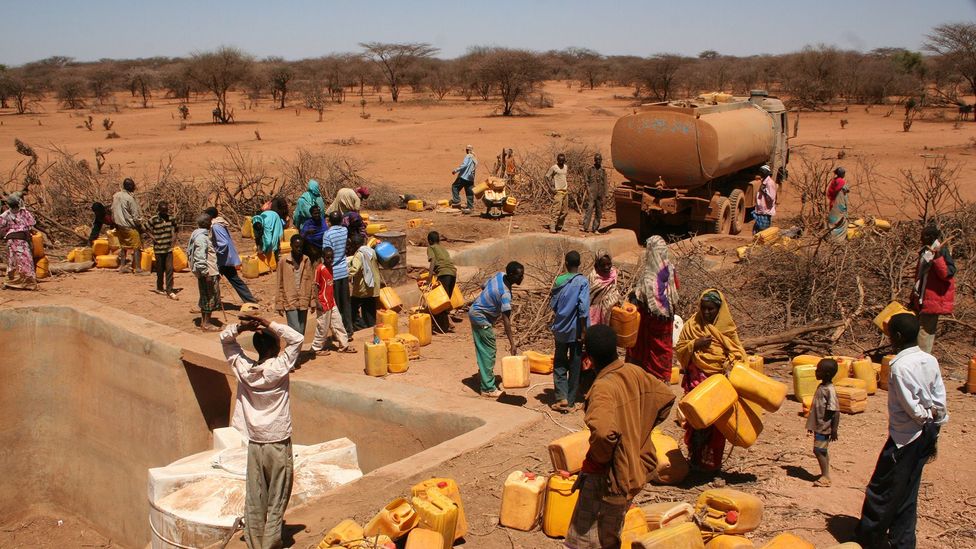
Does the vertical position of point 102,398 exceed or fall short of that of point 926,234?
it falls short

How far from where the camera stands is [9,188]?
16797 mm

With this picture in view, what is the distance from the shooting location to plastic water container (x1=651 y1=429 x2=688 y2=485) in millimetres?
5938

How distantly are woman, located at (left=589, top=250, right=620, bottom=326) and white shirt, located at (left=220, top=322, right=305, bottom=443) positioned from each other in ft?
10.3

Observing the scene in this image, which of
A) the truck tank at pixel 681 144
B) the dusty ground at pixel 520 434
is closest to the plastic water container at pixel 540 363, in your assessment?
the dusty ground at pixel 520 434

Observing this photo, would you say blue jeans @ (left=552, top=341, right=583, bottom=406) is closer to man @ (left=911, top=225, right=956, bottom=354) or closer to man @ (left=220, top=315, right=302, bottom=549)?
man @ (left=220, top=315, right=302, bottom=549)

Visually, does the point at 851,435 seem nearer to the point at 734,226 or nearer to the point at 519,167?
the point at 734,226

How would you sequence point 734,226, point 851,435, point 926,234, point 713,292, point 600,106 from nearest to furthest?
point 713,292
point 851,435
point 926,234
point 734,226
point 600,106

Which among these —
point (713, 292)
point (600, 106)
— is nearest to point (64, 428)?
point (713, 292)

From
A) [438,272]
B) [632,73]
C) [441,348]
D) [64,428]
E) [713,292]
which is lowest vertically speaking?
[64,428]

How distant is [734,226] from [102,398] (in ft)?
34.2

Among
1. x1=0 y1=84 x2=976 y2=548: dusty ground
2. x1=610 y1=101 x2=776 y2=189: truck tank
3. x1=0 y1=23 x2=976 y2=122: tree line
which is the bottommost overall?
x1=0 y1=84 x2=976 y2=548: dusty ground

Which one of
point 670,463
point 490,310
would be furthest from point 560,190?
point 670,463

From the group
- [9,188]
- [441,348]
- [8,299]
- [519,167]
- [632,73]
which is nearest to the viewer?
[441,348]

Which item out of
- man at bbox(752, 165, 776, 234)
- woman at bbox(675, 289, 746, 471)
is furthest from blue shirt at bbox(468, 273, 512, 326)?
man at bbox(752, 165, 776, 234)
